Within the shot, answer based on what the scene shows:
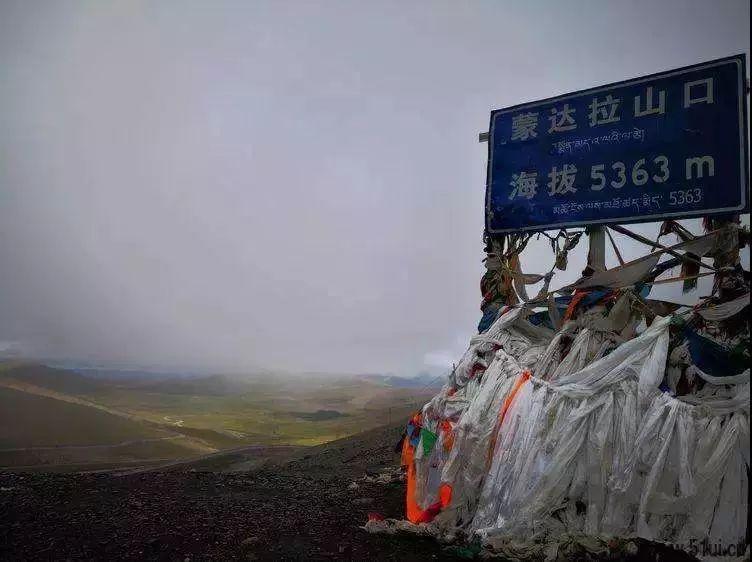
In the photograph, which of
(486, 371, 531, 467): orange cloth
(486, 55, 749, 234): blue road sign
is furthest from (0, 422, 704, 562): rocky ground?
(486, 55, 749, 234): blue road sign

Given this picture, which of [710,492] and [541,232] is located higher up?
[541,232]

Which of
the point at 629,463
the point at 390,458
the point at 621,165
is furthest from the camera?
the point at 390,458

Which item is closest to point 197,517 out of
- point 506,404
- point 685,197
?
point 506,404

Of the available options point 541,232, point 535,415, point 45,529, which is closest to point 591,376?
point 535,415

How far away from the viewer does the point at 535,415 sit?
566cm

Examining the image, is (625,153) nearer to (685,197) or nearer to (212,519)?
(685,197)

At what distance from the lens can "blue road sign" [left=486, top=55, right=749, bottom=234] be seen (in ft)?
20.4

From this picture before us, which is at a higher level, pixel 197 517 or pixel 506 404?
pixel 506 404

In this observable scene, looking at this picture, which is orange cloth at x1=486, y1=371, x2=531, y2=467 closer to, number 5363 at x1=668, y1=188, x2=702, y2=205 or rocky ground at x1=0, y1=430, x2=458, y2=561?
rocky ground at x1=0, y1=430, x2=458, y2=561

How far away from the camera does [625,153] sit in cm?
691

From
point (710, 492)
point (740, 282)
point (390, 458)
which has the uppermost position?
point (740, 282)

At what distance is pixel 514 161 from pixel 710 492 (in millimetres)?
5560

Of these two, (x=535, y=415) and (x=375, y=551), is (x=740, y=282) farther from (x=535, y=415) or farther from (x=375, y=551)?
(x=375, y=551)

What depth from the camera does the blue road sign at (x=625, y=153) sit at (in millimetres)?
6211
